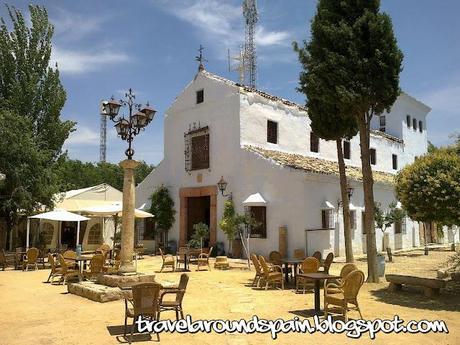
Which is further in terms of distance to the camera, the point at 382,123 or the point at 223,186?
the point at 382,123

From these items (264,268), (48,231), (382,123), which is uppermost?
(382,123)

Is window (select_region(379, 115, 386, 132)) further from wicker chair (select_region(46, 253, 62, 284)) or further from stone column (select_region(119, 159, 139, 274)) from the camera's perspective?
wicker chair (select_region(46, 253, 62, 284))

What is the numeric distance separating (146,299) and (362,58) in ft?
27.2

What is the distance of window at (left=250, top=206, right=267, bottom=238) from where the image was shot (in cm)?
1769

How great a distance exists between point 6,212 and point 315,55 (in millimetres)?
14360

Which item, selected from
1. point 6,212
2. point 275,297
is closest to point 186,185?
point 6,212

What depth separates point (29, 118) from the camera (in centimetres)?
1875

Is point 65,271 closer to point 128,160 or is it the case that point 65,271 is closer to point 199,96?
point 128,160

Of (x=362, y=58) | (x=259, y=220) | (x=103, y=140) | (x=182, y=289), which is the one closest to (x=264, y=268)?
(x=182, y=289)

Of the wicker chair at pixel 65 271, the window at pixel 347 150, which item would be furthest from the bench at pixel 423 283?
the window at pixel 347 150

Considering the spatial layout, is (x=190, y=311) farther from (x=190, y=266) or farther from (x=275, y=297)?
(x=190, y=266)

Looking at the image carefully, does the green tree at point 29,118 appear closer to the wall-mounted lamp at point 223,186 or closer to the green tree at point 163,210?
the green tree at point 163,210

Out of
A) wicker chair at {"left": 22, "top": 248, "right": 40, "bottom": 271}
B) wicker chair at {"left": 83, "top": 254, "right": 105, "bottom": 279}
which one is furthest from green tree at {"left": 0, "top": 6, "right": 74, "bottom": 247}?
wicker chair at {"left": 83, "top": 254, "right": 105, "bottom": 279}

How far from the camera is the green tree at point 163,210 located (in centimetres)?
2123
